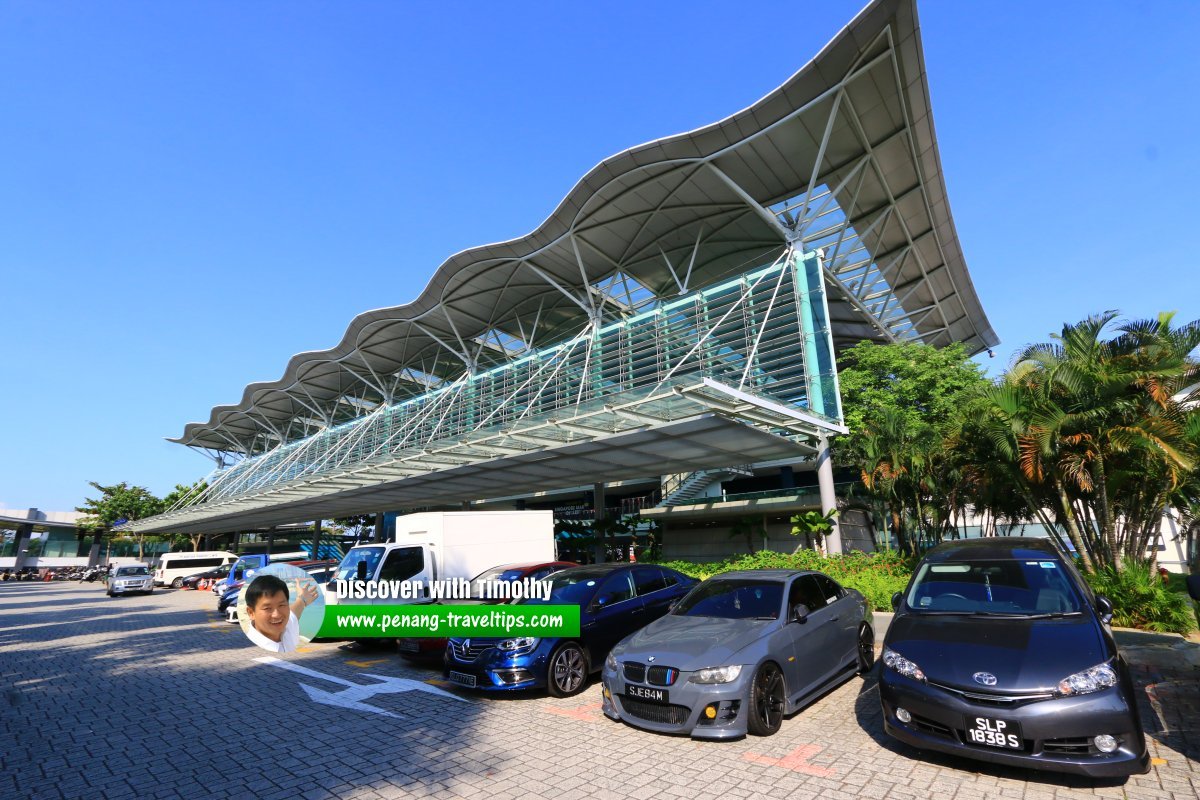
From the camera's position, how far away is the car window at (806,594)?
6.35 meters

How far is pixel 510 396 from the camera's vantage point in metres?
31.8

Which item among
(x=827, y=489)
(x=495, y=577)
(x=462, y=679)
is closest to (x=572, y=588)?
(x=462, y=679)

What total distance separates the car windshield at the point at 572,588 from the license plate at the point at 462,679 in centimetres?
109

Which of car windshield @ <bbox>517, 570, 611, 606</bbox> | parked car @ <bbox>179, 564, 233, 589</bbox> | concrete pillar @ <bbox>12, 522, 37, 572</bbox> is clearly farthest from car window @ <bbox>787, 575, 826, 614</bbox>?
concrete pillar @ <bbox>12, 522, 37, 572</bbox>

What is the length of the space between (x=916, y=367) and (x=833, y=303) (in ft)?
34.2

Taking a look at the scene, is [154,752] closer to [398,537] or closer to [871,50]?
[398,537]

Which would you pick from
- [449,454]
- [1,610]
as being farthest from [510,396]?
[1,610]

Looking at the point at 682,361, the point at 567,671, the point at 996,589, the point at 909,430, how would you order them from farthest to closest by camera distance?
1. the point at 682,361
2. the point at 909,430
3. the point at 567,671
4. the point at 996,589

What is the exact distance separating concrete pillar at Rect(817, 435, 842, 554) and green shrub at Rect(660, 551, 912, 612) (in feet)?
6.98

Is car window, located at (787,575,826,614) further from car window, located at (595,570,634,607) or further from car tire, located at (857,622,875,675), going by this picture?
car window, located at (595,570,634,607)

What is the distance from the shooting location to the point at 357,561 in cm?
1241

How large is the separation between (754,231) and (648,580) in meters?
20.0

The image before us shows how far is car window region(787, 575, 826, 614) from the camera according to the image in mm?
6352

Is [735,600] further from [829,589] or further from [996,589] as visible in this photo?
[996,589]
